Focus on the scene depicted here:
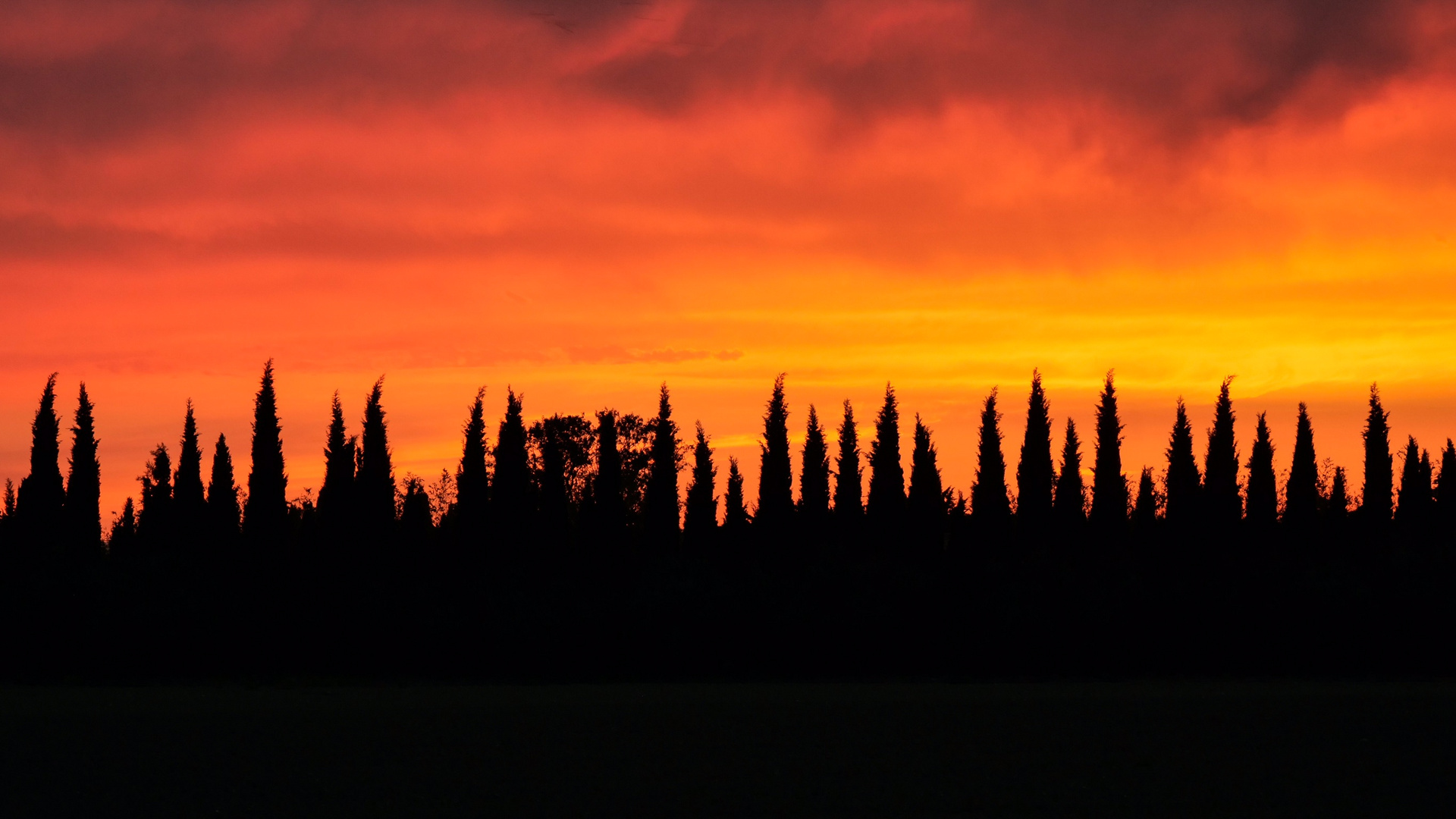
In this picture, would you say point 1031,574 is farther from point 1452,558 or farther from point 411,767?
point 411,767

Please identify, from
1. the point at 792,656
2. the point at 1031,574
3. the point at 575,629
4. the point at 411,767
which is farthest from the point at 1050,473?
the point at 411,767

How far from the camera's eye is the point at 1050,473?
6606 cm

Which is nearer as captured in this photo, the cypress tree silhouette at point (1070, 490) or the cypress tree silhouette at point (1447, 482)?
the cypress tree silhouette at point (1070, 490)

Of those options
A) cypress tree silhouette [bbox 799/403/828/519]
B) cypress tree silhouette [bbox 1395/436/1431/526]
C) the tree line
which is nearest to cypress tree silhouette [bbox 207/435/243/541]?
the tree line

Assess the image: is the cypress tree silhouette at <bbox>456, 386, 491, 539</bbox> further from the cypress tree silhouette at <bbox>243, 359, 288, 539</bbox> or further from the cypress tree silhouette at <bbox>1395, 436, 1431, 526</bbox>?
the cypress tree silhouette at <bbox>1395, 436, 1431, 526</bbox>

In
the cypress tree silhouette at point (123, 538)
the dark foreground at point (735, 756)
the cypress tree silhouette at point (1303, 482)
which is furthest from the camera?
the cypress tree silhouette at point (1303, 482)

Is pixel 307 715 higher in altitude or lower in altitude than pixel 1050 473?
lower

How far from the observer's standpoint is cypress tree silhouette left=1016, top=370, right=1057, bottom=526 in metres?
64.8

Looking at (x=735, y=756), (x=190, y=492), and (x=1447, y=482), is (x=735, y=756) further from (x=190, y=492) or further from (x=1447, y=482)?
(x=1447, y=482)

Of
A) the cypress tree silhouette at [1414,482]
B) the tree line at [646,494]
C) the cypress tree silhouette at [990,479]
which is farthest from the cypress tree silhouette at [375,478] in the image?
the cypress tree silhouette at [1414,482]

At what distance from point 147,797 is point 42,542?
164 ft

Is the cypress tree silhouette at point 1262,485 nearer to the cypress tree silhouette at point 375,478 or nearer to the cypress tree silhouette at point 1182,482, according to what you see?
the cypress tree silhouette at point 1182,482

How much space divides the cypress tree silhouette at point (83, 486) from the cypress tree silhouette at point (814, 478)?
1206 inches

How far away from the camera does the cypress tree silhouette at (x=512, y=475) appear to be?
192 feet
